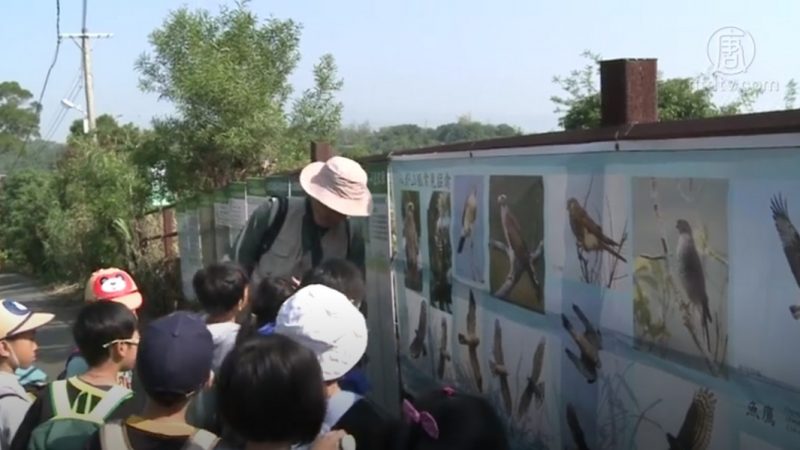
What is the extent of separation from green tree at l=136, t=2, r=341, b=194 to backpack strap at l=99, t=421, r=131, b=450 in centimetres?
1102

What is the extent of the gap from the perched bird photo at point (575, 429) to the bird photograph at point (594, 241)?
457 millimetres

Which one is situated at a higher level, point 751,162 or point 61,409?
point 751,162

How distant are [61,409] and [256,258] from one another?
237cm

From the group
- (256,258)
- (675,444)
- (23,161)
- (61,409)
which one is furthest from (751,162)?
(23,161)

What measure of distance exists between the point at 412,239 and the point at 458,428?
Result: 2.95 metres

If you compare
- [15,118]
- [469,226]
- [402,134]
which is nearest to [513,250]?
[469,226]

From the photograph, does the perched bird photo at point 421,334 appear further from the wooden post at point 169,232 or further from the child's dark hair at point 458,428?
the wooden post at point 169,232

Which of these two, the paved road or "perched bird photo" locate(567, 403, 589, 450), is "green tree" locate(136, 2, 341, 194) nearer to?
the paved road

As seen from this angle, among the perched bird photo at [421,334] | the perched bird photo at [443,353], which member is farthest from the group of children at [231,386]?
the perched bird photo at [421,334]

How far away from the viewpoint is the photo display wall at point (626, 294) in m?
2.64

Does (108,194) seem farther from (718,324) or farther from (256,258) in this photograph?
(718,324)

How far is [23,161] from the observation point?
63.2m

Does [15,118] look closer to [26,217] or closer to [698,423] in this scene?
[26,217]

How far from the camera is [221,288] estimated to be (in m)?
4.17
